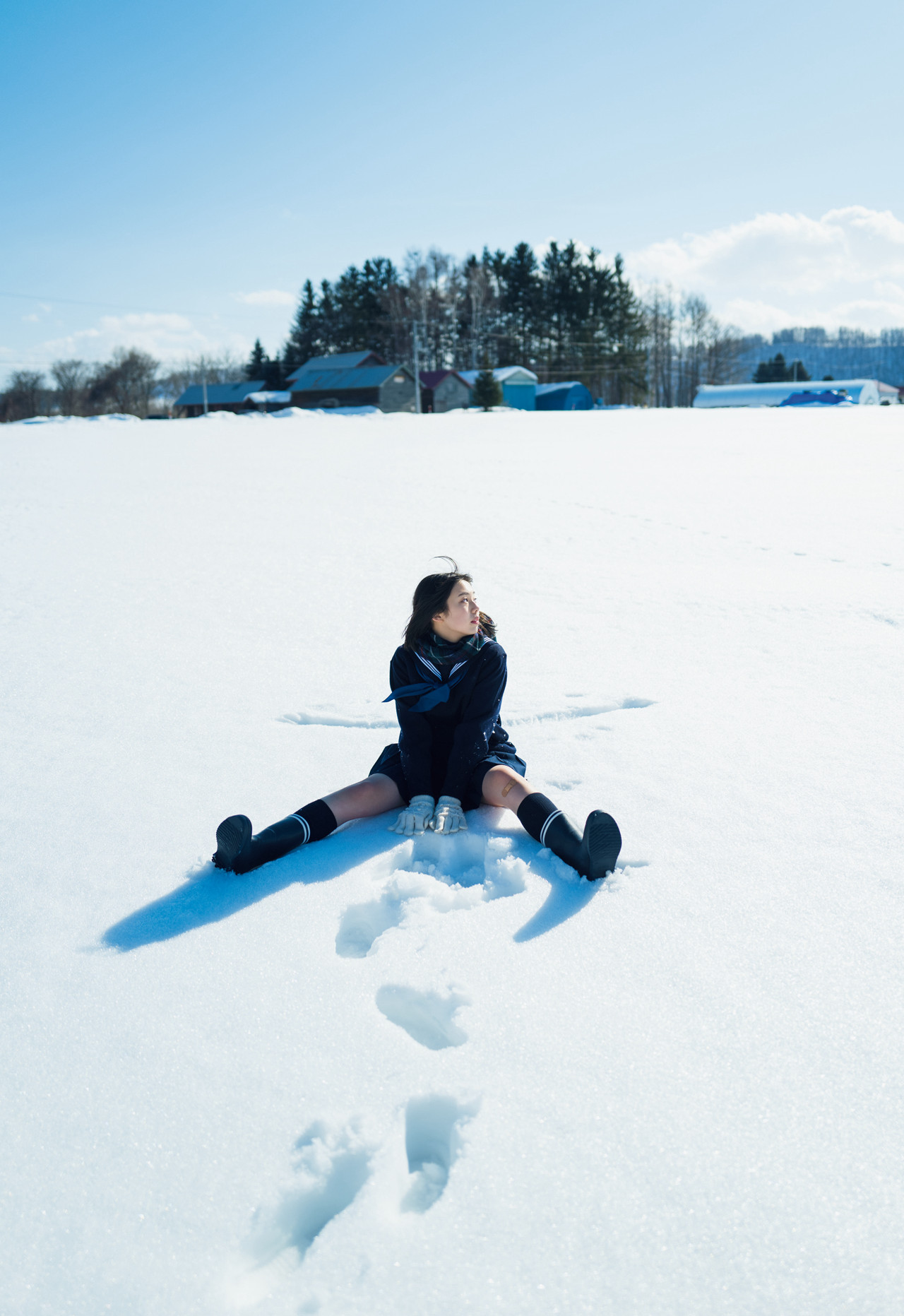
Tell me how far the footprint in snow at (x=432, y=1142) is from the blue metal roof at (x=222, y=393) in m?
61.8

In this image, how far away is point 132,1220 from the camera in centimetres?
135

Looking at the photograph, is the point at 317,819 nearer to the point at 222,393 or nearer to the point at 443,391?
the point at 443,391

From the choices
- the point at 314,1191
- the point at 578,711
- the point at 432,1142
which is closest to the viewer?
the point at 314,1191

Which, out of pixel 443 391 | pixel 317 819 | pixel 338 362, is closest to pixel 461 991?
pixel 317 819

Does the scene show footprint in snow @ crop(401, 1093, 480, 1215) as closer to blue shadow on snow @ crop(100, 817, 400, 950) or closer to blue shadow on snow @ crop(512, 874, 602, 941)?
blue shadow on snow @ crop(512, 874, 602, 941)

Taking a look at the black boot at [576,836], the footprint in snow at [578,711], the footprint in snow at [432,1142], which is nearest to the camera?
the footprint in snow at [432,1142]

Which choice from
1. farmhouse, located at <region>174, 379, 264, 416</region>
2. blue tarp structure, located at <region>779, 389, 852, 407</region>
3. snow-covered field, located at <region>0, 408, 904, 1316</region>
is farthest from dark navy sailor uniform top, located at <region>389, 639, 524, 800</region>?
farmhouse, located at <region>174, 379, 264, 416</region>

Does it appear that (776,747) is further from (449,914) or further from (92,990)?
(92,990)

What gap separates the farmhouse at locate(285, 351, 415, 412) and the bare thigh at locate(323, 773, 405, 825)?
42015 mm

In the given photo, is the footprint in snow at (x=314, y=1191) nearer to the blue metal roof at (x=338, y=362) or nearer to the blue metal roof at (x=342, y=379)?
the blue metal roof at (x=342, y=379)

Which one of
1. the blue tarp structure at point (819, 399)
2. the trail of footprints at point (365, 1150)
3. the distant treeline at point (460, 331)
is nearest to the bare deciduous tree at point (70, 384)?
the distant treeline at point (460, 331)

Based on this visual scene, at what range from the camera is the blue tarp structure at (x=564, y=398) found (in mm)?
46000

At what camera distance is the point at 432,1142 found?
1.51 metres

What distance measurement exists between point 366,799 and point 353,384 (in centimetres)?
4660
